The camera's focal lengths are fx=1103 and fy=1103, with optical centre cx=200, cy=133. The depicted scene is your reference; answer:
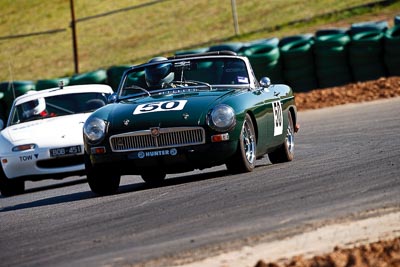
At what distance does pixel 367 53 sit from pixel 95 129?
40.8 feet

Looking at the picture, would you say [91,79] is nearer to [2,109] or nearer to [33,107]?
[2,109]

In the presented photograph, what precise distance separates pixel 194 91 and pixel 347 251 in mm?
5098

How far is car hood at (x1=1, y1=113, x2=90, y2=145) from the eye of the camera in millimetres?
13789

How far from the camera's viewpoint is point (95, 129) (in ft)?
34.5

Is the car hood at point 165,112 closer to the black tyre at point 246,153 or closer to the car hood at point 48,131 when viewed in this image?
the black tyre at point 246,153

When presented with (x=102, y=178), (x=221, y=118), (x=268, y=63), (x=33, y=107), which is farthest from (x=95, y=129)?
(x=268, y=63)

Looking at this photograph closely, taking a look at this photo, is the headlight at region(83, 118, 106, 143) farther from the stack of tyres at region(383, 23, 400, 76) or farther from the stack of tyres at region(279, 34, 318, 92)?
the stack of tyres at region(279, 34, 318, 92)

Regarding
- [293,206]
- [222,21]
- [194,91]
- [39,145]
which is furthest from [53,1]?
[293,206]

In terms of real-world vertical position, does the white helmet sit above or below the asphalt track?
below

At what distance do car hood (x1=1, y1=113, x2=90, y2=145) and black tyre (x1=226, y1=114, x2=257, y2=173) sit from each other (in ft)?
11.4

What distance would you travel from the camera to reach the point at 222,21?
35.3 meters

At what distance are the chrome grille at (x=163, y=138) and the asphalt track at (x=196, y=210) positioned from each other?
0.43 meters

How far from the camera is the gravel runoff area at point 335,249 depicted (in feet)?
20.1

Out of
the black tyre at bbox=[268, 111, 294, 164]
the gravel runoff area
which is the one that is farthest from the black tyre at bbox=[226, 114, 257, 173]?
the gravel runoff area
